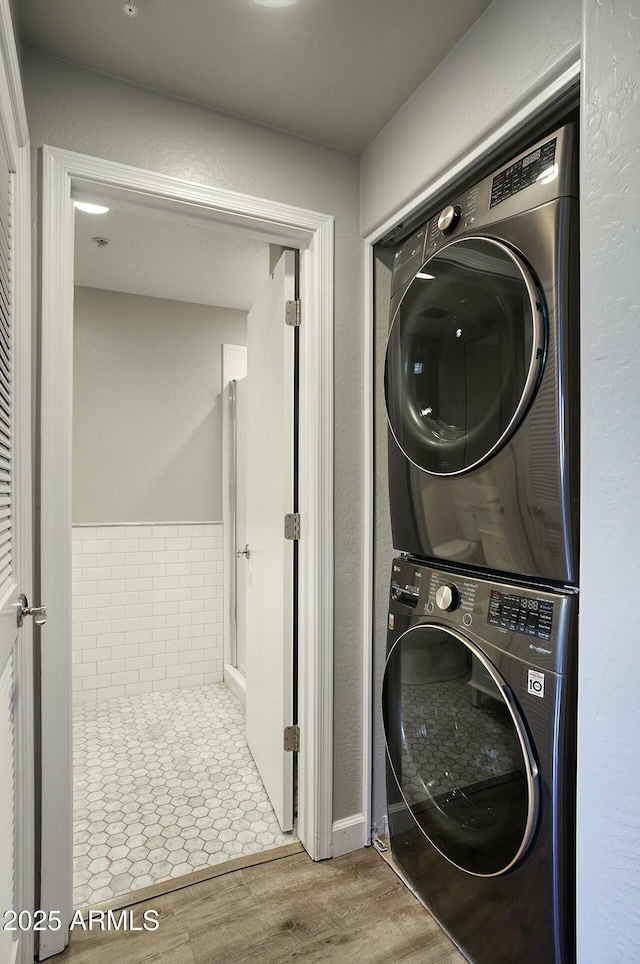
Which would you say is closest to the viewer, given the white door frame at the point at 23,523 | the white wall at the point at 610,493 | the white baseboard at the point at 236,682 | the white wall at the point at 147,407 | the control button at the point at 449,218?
the white wall at the point at 610,493

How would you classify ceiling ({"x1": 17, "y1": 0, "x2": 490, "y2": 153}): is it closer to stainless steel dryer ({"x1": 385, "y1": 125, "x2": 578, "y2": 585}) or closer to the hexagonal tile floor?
stainless steel dryer ({"x1": 385, "y1": 125, "x2": 578, "y2": 585})

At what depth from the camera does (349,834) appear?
1793mm

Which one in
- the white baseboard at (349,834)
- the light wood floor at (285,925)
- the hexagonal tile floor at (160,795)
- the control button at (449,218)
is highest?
the control button at (449,218)

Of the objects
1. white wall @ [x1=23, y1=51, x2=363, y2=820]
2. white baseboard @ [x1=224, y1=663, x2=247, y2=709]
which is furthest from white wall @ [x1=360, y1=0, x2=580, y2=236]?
white baseboard @ [x1=224, y1=663, x2=247, y2=709]

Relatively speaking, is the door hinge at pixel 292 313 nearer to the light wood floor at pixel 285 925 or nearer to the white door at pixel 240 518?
the white door at pixel 240 518

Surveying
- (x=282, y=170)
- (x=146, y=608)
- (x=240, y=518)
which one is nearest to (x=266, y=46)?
(x=282, y=170)

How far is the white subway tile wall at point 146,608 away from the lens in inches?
123

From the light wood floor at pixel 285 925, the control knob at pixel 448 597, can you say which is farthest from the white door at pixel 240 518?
the control knob at pixel 448 597

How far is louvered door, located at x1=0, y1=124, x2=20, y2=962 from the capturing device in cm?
101

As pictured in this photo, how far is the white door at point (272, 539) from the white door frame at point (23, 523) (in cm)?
82

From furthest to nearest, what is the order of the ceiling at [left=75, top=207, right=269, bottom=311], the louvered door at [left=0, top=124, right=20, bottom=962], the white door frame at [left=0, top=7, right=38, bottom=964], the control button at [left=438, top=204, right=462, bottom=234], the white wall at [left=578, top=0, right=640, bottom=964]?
the ceiling at [left=75, top=207, right=269, bottom=311] < the control button at [left=438, top=204, right=462, bottom=234] < the white door frame at [left=0, top=7, right=38, bottom=964] < the louvered door at [left=0, top=124, right=20, bottom=962] < the white wall at [left=578, top=0, right=640, bottom=964]

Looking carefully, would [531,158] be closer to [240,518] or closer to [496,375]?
[496,375]

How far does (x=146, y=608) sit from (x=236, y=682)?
729 millimetres

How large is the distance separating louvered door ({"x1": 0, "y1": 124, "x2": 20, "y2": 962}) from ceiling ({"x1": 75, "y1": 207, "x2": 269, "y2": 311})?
116cm
